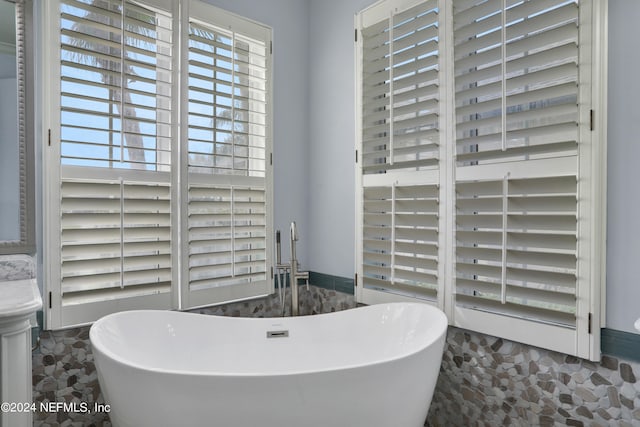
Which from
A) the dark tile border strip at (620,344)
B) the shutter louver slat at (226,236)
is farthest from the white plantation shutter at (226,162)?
the dark tile border strip at (620,344)

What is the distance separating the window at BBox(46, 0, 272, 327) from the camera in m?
1.82

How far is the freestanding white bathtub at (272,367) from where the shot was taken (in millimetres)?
1243

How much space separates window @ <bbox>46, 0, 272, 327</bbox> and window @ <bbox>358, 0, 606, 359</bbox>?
968 millimetres

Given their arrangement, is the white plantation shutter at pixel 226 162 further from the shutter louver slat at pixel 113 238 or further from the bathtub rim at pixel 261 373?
the bathtub rim at pixel 261 373

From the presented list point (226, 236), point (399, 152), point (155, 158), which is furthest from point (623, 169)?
point (155, 158)

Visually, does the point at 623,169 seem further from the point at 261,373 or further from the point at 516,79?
the point at 261,373

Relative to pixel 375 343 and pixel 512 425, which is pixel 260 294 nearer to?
pixel 375 343

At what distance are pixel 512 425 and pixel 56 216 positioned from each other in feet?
7.04

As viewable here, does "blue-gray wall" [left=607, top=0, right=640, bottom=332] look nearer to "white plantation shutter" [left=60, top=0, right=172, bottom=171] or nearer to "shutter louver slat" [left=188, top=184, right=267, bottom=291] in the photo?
"shutter louver slat" [left=188, top=184, right=267, bottom=291]

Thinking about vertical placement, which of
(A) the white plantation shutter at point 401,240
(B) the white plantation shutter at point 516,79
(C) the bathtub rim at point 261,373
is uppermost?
(B) the white plantation shutter at point 516,79

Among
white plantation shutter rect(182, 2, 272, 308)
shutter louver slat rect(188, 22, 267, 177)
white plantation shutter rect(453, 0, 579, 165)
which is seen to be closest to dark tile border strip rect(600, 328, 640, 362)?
white plantation shutter rect(453, 0, 579, 165)

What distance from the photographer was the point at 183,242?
215 cm

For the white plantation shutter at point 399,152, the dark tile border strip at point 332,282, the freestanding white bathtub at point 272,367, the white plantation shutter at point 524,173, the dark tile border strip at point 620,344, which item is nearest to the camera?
the freestanding white bathtub at point 272,367

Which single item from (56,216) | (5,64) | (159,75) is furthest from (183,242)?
(5,64)
